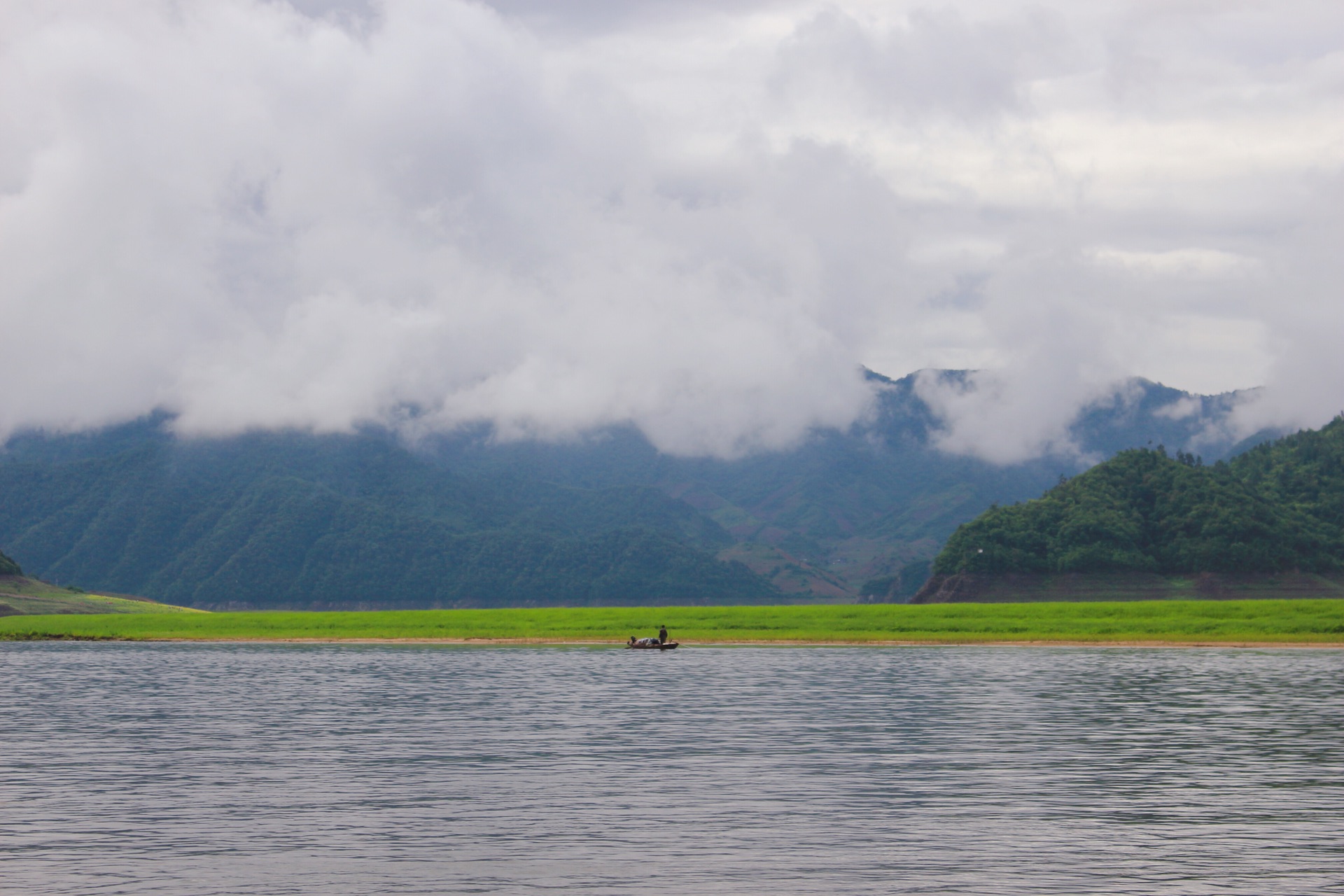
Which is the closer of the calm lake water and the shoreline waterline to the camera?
the calm lake water

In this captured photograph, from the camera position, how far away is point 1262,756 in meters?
41.7

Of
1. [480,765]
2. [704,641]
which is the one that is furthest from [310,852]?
[704,641]

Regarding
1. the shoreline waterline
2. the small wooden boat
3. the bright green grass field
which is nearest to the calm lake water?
the small wooden boat

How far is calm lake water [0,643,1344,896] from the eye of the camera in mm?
25797

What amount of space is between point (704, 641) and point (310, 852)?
10046 cm

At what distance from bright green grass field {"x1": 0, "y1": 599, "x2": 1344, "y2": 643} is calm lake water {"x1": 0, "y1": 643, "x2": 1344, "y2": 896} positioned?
1947 inches

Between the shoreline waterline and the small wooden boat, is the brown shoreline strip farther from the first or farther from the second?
the small wooden boat

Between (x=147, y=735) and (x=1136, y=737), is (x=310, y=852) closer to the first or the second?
(x=147, y=735)

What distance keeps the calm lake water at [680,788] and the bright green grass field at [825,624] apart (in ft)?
162

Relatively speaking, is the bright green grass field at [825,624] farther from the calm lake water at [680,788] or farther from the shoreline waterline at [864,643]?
the calm lake water at [680,788]

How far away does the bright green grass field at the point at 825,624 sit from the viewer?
120 m

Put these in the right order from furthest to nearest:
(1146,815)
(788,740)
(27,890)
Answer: (788,740) < (1146,815) < (27,890)

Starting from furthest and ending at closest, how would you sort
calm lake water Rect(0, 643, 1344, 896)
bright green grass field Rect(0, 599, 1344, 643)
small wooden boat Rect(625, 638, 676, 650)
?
bright green grass field Rect(0, 599, 1344, 643), small wooden boat Rect(625, 638, 676, 650), calm lake water Rect(0, 643, 1344, 896)

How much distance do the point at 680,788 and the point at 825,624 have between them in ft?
332
